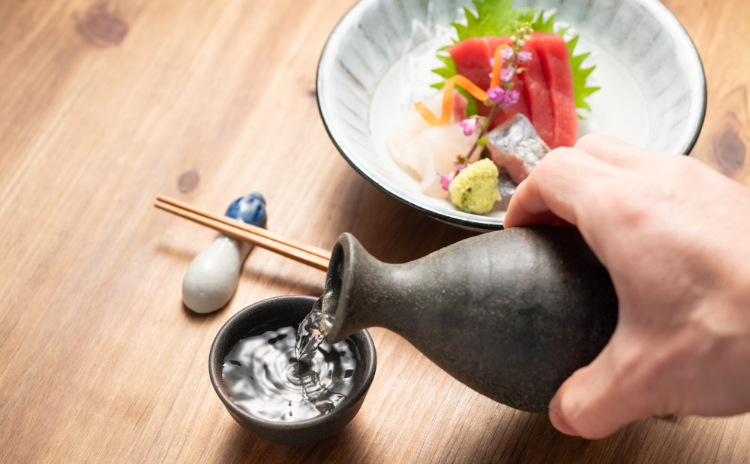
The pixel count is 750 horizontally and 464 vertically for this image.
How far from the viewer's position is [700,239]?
62cm

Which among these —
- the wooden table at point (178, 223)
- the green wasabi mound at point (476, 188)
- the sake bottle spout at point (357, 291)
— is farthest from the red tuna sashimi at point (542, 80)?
the sake bottle spout at point (357, 291)

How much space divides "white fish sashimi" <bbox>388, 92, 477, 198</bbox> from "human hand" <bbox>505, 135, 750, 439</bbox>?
62cm

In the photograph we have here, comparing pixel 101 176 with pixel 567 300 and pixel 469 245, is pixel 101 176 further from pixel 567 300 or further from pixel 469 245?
pixel 567 300

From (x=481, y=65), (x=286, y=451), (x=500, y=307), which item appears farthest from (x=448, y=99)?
(x=286, y=451)

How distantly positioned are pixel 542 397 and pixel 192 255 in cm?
87

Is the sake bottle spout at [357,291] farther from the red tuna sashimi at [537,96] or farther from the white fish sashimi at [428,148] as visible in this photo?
the red tuna sashimi at [537,96]

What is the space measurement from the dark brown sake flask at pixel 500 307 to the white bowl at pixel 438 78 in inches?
15.0

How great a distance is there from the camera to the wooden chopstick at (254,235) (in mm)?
1191

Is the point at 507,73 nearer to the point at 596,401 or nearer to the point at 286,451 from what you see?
the point at 596,401

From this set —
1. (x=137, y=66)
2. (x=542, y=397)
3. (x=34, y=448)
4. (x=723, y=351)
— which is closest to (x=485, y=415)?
(x=542, y=397)

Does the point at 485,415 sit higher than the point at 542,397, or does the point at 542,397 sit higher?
the point at 542,397

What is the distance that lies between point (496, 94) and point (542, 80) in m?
0.19

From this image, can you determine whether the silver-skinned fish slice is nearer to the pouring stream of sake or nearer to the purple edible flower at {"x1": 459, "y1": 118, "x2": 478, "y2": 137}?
the purple edible flower at {"x1": 459, "y1": 118, "x2": 478, "y2": 137}

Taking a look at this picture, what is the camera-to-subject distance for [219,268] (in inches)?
47.0
